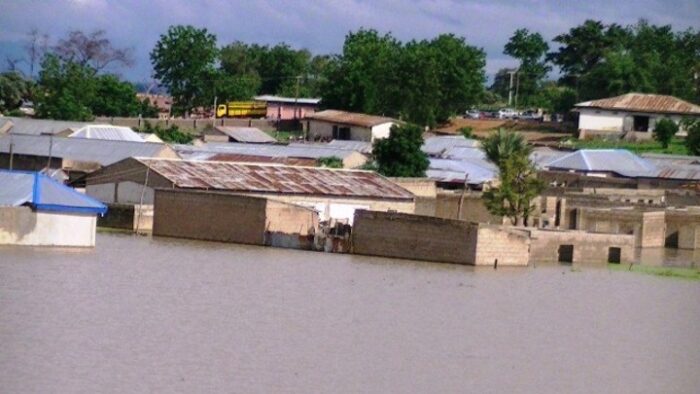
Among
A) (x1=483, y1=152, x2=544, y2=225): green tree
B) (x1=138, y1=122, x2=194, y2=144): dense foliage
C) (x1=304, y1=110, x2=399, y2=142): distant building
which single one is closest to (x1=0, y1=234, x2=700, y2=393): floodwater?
(x1=483, y1=152, x2=544, y2=225): green tree

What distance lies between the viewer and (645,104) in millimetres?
66875

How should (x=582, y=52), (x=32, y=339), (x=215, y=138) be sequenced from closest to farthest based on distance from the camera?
(x=32, y=339)
(x=215, y=138)
(x=582, y=52)

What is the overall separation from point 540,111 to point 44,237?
5365cm

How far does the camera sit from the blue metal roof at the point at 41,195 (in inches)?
1200

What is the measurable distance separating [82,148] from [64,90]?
20.2 m

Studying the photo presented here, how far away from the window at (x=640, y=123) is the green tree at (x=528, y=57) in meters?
23.5

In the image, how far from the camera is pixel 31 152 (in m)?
48.4

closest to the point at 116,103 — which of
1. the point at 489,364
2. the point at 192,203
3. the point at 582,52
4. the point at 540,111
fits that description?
the point at 540,111

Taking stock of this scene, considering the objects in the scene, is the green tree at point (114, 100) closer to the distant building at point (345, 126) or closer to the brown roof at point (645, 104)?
the distant building at point (345, 126)

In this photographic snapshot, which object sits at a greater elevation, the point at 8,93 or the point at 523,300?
the point at 8,93

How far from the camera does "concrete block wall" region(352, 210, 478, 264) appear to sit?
111ft

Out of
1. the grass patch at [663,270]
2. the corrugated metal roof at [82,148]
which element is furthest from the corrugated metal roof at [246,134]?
the grass patch at [663,270]

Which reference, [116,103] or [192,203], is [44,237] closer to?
[192,203]

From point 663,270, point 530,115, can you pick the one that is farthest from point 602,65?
point 663,270
